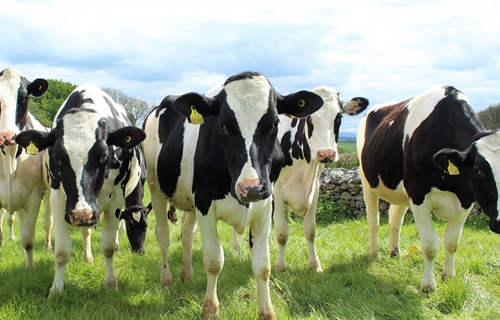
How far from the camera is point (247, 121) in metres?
4.21

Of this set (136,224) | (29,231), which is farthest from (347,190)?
(29,231)

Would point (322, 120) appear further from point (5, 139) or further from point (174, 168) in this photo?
point (5, 139)

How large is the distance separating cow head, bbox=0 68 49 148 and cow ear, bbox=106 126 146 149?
1.43m

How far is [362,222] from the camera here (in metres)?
10.9

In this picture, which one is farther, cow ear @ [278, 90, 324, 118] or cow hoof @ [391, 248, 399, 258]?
cow hoof @ [391, 248, 399, 258]

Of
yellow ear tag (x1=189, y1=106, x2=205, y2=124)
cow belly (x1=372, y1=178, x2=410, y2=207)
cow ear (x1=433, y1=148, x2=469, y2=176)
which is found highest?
yellow ear tag (x1=189, y1=106, x2=205, y2=124)

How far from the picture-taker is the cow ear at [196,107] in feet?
14.8

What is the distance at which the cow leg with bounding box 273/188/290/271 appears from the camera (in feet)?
22.4

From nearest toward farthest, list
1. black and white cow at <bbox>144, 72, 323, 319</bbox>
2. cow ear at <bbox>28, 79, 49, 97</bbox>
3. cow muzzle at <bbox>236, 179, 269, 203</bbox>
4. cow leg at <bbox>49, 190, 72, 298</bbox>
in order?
cow muzzle at <bbox>236, 179, 269, 203</bbox>, black and white cow at <bbox>144, 72, 323, 319</bbox>, cow leg at <bbox>49, 190, 72, 298</bbox>, cow ear at <bbox>28, 79, 49, 97</bbox>

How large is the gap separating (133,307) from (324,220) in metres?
→ 7.59

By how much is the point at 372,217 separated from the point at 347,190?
5024 mm

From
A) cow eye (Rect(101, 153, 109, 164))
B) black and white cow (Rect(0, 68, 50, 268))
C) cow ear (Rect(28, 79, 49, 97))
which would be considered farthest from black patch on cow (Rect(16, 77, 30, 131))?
cow eye (Rect(101, 153, 109, 164))

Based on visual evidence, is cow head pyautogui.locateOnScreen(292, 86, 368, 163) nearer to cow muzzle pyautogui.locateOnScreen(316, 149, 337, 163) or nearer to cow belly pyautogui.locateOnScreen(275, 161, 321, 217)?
cow muzzle pyautogui.locateOnScreen(316, 149, 337, 163)

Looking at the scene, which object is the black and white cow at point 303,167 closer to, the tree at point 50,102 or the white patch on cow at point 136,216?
the white patch on cow at point 136,216
